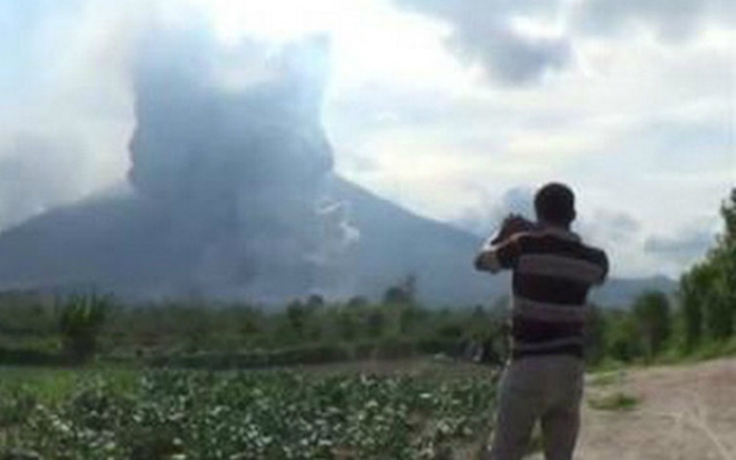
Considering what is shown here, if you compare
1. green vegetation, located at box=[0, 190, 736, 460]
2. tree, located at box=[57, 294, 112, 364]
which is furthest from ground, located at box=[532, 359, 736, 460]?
tree, located at box=[57, 294, 112, 364]

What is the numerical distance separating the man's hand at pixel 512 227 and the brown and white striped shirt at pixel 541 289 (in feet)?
0.36

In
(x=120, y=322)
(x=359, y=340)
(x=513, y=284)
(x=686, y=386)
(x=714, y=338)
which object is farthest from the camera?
(x=120, y=322)

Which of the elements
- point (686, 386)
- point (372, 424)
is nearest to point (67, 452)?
point (372, 424)

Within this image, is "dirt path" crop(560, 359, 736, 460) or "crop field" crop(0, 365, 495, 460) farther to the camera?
"crop field" crop(0, 365, 495, 460)

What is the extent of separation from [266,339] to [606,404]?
127 feet

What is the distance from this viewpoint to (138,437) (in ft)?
52.4

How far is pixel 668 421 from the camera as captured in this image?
51.0 ft

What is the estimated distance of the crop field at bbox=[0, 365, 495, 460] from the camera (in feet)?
49.4

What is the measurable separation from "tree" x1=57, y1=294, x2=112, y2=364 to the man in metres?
33.2

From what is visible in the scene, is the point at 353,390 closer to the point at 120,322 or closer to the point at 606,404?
the point at 606,404

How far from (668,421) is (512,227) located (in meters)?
7.35

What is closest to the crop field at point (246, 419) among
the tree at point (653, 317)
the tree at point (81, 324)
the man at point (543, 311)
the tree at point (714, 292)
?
the man at point (543, 311)

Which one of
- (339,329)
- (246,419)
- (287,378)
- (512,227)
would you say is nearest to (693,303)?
(287,378)

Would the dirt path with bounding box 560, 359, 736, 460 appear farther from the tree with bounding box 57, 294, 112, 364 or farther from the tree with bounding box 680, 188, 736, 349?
the tree with bounding box 57, 294, 112, 364
